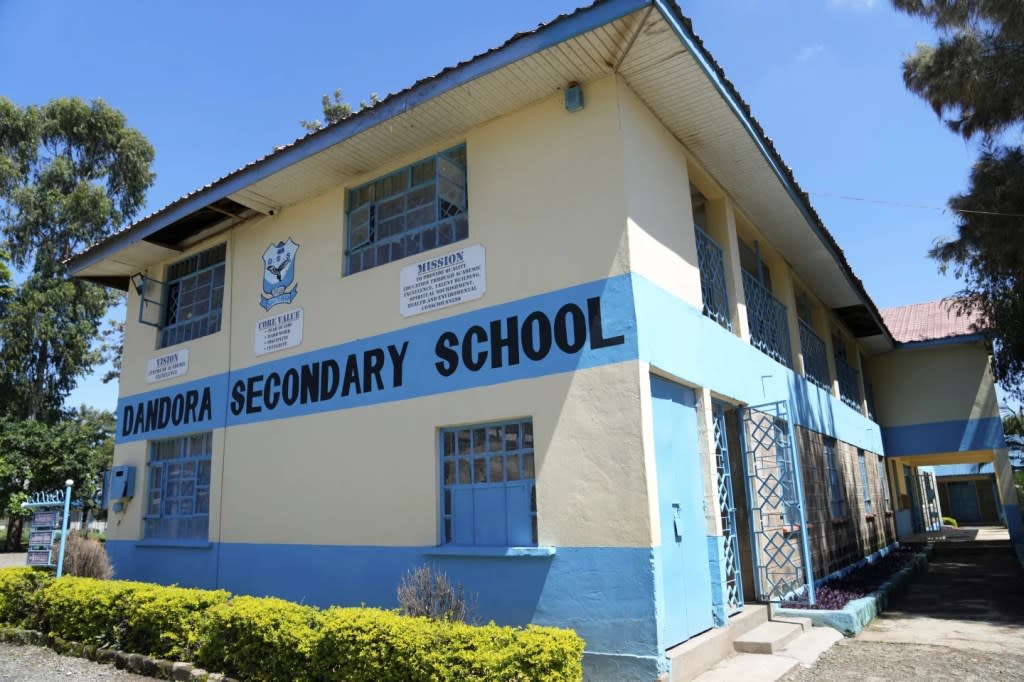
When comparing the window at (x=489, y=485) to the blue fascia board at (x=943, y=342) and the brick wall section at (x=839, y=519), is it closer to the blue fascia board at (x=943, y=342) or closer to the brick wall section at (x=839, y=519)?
the brick wall section at (x=839, y=519)

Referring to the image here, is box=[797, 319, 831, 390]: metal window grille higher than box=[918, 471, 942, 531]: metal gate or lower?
higher

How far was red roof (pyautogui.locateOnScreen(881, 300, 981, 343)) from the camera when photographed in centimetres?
1798

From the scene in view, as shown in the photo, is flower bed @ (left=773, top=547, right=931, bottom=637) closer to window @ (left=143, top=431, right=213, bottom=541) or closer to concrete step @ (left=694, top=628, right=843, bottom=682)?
concrete step @ (left=694, top=628, right=843, bottom=682)

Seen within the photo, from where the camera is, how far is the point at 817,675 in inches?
252

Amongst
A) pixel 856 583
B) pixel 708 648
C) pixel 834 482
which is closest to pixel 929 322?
pixel 834 482

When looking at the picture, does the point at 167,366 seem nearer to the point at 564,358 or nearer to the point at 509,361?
the point at 509,361

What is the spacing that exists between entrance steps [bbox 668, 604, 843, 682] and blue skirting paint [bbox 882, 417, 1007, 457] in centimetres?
1239

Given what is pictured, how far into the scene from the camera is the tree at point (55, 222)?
2475 cm

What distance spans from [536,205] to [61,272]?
25.2m

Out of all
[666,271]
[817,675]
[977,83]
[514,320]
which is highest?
[977,83]

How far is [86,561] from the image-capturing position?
9.52 meters

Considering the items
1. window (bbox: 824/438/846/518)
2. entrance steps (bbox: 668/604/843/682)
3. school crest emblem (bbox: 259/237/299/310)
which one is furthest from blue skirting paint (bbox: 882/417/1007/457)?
school crest emblem (bbox: 259/237/299/310)

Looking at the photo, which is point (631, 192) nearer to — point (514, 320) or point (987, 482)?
point (514, 320)

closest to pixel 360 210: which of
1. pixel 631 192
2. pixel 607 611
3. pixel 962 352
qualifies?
pixel 631 192
